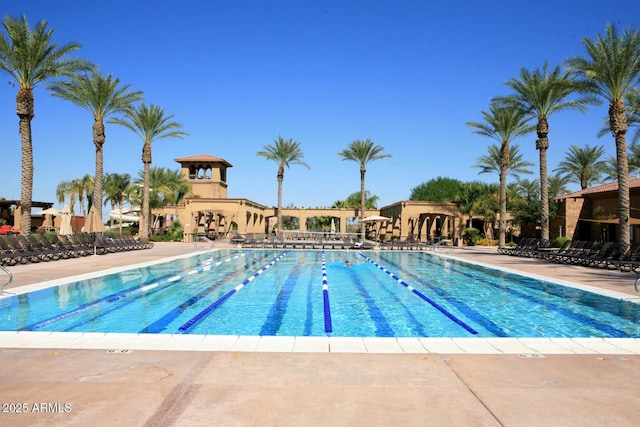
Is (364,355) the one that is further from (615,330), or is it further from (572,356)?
(615,330)

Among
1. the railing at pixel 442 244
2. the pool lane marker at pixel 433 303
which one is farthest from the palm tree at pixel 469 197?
the pool lane marker at pixel 433 303

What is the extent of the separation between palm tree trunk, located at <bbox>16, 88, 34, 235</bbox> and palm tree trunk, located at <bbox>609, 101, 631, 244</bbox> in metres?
24.4

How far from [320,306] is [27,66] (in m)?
17.5

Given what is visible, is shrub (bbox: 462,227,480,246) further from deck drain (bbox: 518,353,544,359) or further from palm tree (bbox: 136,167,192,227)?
deck drain (bbox: 518,353,544,359)

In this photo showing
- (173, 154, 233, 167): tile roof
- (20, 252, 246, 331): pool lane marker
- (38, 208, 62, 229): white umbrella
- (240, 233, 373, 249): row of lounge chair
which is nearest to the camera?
(20, 252, 246, 331): pool lane marker

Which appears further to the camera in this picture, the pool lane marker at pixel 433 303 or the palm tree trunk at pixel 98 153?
the palm tree trunk at pixel 98 153

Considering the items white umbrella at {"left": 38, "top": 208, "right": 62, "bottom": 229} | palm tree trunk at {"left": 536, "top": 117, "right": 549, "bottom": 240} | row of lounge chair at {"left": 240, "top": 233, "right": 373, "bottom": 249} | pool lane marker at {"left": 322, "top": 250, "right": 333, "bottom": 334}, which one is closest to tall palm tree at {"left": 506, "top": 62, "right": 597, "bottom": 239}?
palm tree trunk at {"left": 536, "top": 117, "right": 549, "bottom": 240}

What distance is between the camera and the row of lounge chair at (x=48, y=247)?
50.8 ft

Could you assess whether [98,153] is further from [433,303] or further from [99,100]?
[433,303]

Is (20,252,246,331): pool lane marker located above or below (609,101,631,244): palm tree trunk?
below

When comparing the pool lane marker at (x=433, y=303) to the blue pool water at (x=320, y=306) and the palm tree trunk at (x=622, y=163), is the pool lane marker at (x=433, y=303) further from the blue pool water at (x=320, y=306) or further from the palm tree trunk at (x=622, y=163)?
the palm tree trunk at (x=622, y=163)

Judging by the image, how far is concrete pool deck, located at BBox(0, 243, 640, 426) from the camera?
3699 mm

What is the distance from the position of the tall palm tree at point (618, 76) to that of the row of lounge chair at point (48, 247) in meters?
22.1

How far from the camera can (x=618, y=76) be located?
18422mm
